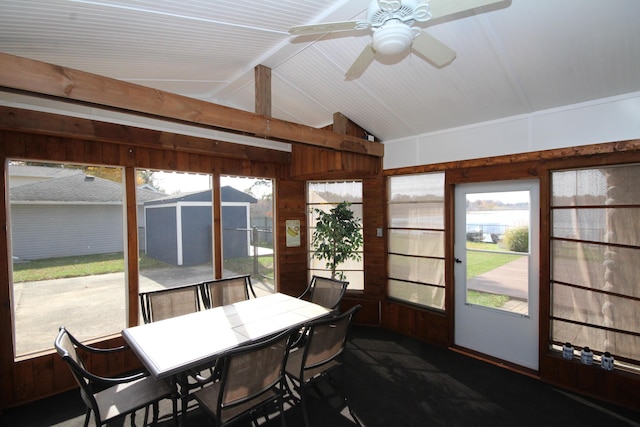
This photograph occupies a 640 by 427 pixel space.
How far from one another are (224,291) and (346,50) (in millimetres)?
2806

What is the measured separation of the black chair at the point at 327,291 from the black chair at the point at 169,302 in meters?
1.32

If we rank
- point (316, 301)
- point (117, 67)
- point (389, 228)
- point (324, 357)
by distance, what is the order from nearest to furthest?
1. point (324, 357)
2. point (117, 67)
3. point (316, 301)
4. point (389, 228)

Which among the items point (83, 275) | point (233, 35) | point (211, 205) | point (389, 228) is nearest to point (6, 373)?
point (83, 275)

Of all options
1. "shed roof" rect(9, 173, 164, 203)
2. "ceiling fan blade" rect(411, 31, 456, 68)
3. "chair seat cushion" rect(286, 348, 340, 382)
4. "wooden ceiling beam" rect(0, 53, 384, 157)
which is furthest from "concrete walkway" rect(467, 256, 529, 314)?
"shed roof" rect(9, 173, 164, 203)

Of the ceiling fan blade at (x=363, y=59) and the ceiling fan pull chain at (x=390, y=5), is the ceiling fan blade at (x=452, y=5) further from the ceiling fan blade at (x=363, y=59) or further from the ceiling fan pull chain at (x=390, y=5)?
the ceiling fan blade at (x=363, y=59)

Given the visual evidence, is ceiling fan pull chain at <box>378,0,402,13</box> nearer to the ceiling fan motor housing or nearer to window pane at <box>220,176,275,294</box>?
the ceiling fan motor housing

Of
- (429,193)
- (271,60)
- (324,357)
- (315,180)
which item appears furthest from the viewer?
(315,180)

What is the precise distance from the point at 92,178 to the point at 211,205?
131 centimetres

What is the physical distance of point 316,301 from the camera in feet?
11.9

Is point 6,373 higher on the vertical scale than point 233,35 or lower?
lower

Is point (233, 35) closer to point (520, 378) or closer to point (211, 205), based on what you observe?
point (211, 205)

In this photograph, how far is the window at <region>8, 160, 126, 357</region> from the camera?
9.26ft

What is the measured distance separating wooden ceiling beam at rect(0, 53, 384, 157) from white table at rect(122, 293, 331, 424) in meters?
1.68

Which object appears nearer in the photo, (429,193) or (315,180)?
(429,193)
